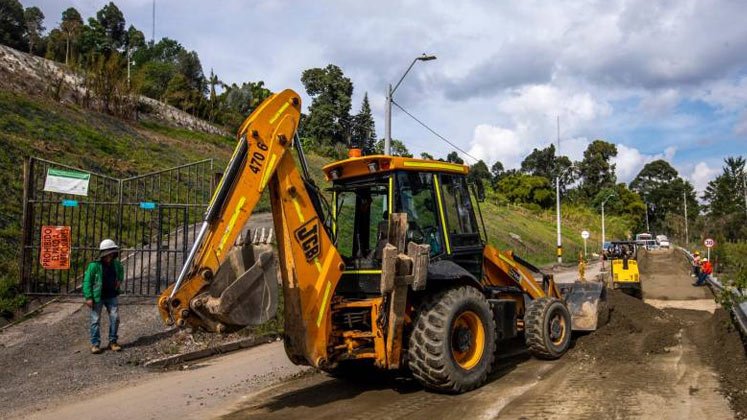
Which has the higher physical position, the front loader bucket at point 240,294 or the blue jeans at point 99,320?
the front loader bucket at point 240,294

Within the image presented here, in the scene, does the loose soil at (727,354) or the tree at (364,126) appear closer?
the loose soil at (727,354)

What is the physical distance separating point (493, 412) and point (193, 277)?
3211mm

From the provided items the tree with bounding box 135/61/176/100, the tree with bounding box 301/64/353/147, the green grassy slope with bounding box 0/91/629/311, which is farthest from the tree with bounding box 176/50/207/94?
the green grassy slope with bounding box 0/91/629/311

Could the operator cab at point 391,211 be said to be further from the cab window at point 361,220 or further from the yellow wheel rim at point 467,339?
the yellow wheel rim at point 467,339

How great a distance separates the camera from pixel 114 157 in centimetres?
2061

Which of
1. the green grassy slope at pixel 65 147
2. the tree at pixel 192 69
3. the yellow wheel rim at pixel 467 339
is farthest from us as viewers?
the tree at pixel 192 69

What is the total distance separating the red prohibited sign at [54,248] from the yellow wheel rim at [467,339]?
839cm

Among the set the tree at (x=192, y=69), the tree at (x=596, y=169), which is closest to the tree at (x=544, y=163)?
the tree at (x=596, y=169)

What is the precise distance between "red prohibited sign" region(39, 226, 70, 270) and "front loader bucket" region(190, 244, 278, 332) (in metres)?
7.41

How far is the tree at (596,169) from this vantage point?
287 ft

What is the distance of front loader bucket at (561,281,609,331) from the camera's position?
9609 mm

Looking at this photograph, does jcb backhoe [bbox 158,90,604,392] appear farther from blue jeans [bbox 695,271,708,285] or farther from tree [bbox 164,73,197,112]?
tree [bbox 164,73,197,112]

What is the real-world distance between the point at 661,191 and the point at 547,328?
109 meters

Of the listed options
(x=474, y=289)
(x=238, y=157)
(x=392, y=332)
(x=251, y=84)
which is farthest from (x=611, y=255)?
(x=251, y=84)
